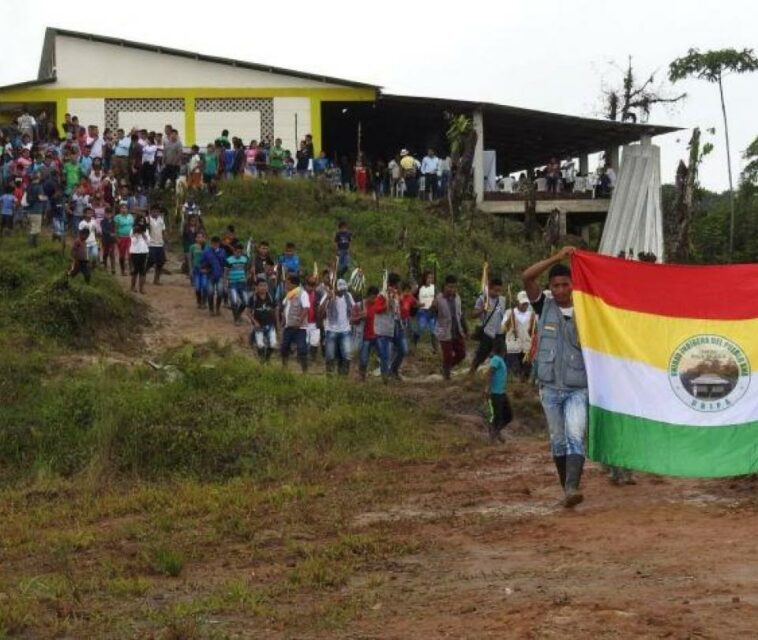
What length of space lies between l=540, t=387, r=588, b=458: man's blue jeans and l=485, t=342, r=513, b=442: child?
14.3ft

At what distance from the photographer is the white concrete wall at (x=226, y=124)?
33.1m

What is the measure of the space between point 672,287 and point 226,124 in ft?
79.1

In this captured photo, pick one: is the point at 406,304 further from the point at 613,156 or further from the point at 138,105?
the point at 613,156

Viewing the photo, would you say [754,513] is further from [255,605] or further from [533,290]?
[255,605]

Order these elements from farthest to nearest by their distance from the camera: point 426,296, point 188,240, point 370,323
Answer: point 188,240 < point 426,296 < point 370,323

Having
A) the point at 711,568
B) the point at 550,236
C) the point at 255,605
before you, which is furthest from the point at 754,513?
the point at 550,236

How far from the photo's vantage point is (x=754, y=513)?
30.3 ft

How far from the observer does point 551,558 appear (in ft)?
27.2

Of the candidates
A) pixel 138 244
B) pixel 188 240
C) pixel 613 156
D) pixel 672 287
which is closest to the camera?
pixel 672 287

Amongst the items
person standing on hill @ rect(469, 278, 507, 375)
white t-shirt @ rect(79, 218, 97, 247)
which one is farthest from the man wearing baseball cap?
white t-shirt @ rect(79, 218, 97, 247)

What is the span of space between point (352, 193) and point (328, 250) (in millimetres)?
5151

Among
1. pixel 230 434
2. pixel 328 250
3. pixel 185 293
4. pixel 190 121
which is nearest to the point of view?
pixel 230 434

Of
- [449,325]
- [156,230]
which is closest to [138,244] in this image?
[156,230]

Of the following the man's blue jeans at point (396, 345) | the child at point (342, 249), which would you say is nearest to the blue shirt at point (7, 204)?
the child at point (342, 249)
